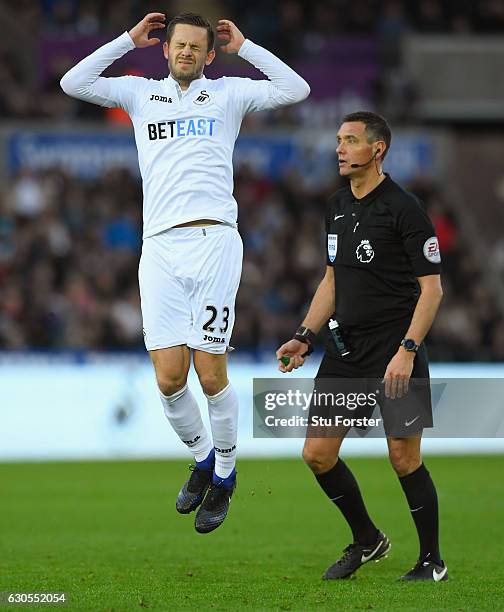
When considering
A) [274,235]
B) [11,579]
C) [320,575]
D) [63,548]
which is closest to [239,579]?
[320,575]

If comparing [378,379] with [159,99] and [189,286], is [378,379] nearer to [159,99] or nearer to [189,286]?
[189,286]

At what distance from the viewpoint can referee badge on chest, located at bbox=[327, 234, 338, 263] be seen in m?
8.77

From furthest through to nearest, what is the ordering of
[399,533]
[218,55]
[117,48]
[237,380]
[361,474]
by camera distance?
[218,55], [237,380], [361,474], [399,533], [117,48]

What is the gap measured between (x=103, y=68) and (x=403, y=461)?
3107 mm

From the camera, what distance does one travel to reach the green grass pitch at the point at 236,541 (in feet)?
26.5

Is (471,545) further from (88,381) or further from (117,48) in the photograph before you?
(88,381)

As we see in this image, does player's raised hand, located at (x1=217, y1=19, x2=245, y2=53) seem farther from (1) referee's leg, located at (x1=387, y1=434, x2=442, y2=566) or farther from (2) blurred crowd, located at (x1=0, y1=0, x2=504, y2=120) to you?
(2) blurred crowd, located at (x1=0, y1=0, x2=504, y2=120)

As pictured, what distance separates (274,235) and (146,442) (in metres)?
5.07

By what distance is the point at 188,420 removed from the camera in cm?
862

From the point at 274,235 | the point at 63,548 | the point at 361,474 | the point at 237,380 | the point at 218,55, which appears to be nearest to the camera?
the point at 63,548

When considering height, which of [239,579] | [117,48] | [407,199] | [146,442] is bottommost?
[146,442]

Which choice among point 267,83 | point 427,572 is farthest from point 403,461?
point 267,83

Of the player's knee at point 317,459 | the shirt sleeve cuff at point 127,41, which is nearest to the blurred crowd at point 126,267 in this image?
the player's knee at point 317,459

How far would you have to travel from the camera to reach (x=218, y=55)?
25.7 m
